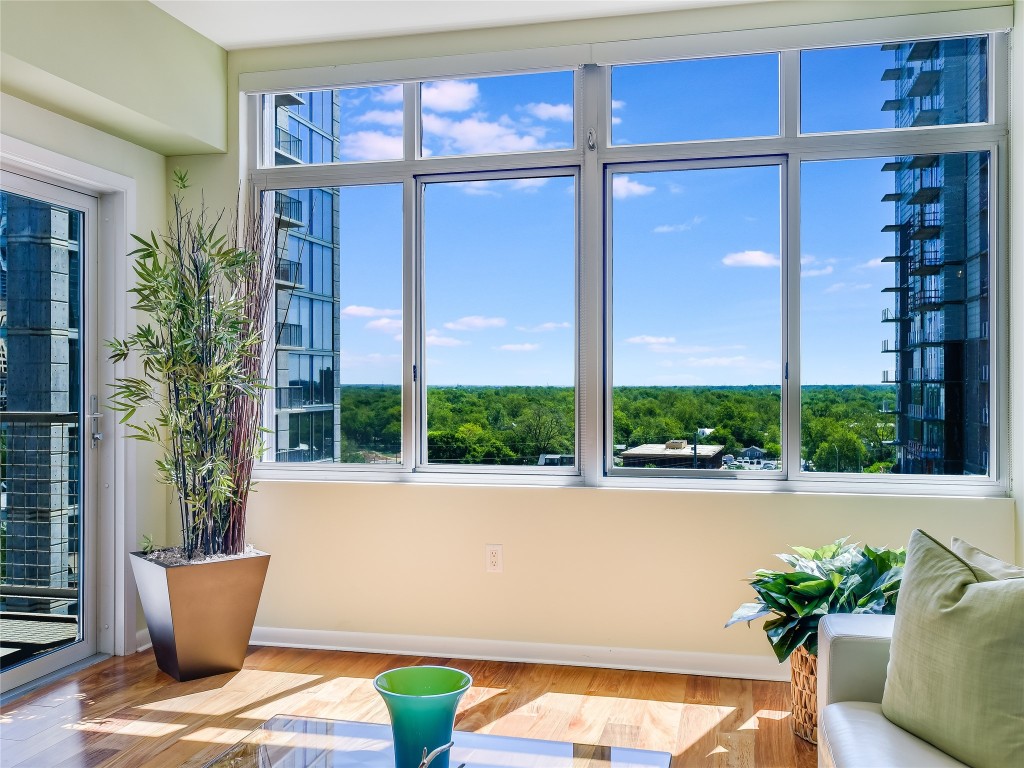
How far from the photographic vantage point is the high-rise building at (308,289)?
3834 millimetres

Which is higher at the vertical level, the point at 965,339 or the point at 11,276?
the point at 11,276

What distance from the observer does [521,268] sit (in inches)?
145

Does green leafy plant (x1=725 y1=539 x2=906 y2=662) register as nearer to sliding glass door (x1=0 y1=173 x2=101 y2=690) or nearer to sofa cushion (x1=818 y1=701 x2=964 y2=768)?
sofa cushion (x1=818 y1=701 x2=964 y2=768)

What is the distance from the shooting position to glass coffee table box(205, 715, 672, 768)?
5.64 feet

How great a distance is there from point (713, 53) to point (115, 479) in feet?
10.2

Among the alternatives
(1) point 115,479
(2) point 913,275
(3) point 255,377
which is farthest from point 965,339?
(1) point 115,479

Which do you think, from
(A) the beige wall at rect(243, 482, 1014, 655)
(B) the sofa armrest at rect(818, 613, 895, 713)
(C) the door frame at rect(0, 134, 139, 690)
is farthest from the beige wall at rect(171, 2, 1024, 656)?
(B) the sofa armrest at rect(818, 613, 895, 713)

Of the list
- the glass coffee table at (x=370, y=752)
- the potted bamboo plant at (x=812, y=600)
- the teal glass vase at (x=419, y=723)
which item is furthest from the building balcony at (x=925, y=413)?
the teal glass vase at (x=419, y=723)

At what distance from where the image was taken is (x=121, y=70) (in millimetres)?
3156

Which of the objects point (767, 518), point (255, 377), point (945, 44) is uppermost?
point (945, 44)

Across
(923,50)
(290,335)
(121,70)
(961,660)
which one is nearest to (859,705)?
(961,660)

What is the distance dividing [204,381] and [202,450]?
0.94 feet

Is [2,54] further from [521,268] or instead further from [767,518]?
[767,518]

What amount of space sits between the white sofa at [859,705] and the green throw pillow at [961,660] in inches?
1.8
